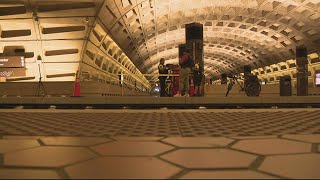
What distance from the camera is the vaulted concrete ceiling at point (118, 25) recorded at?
26453mm

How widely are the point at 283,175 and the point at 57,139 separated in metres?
2.04

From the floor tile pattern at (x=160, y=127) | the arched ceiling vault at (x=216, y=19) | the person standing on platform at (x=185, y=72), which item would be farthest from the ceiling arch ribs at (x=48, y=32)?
the floor tile pattern at (x=160, y=127)

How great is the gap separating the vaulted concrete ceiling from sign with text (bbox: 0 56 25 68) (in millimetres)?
2202

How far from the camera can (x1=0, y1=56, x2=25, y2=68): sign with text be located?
2546cm

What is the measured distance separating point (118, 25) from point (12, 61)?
11314 mm

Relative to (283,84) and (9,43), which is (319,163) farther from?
(9,43)

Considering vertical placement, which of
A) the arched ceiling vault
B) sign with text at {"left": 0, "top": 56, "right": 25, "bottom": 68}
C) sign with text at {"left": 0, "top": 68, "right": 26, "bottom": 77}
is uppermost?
the arched ceiling vault

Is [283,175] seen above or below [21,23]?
below

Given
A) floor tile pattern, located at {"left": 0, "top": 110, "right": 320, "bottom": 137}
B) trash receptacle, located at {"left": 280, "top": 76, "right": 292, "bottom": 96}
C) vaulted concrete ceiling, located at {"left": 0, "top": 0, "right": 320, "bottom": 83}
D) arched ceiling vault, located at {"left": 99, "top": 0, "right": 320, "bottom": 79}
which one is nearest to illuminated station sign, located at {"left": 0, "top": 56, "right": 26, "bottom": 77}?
vaulted concrete ceiling, located at {"left": 0, "top": 0, "right": 320, "bottom": 83}

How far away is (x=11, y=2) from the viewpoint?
970 inches

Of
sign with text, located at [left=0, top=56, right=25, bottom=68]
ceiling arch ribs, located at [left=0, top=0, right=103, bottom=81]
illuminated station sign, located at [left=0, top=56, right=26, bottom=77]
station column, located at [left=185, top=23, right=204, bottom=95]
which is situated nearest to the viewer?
station column, located at [left=185, top=23, right=204, bottom=95]

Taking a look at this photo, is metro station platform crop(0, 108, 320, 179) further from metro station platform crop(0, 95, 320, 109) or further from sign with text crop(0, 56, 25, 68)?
sign with text crop(0, 56, 25, 68)

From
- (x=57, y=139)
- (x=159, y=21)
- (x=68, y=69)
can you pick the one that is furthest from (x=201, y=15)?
(x=57, y=139)

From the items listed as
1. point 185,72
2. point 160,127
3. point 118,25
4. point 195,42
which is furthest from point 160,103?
point 118,25
